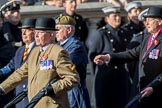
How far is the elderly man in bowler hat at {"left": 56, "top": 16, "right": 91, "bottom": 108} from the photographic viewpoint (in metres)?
11.3

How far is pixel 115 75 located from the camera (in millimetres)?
13156

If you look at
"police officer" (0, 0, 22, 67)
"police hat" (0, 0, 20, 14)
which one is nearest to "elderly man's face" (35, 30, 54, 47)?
"police officer" (0, 0, 22, 67)

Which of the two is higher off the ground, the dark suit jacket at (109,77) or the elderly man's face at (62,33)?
the elderly man's face at (62,33)

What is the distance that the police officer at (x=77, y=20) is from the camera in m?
13.8

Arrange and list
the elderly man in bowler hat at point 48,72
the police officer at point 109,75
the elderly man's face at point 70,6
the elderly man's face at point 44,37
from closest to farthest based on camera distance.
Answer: the elderly man in bowler hat at point 48,72 → the elderly man's face at point 44,37 → the police officer at point 109,75 → the elderly man's face at point 70,6

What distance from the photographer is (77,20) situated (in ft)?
45.9

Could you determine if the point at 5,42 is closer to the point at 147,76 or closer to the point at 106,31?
the point at 106,31

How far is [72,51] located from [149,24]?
120cm

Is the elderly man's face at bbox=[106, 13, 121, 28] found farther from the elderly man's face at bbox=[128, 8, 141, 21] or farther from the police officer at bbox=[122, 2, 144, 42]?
the elderly man's face at bbox=[128, 8, 141, 21]

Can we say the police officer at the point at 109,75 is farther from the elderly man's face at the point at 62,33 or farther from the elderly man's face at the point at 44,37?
the elderly man's face at the point at 44,37

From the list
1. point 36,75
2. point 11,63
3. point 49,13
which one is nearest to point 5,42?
point 11,63

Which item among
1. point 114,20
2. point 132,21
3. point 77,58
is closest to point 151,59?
point 77,58

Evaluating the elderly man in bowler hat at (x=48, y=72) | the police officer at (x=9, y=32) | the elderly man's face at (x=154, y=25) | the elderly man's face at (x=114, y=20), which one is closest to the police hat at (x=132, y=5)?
the elderly man's face at (x=114, y=20)

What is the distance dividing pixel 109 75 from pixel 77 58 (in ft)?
6.13
